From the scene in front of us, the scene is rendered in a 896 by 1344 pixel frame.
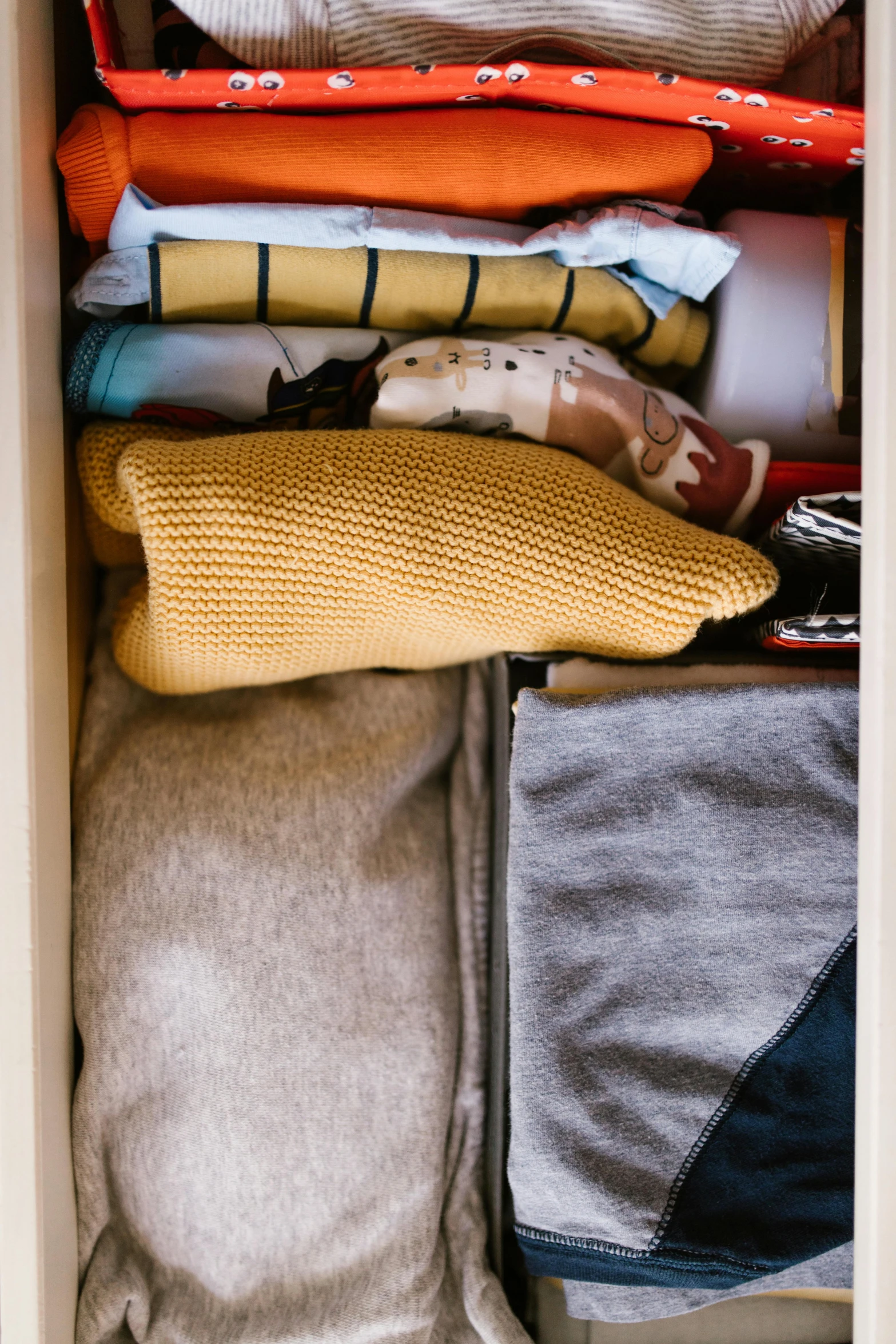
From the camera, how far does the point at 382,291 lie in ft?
2.23

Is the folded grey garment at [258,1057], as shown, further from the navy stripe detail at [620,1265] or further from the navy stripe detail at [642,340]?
the navy stripe detail at [642,340]

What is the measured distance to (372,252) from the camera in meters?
0.67

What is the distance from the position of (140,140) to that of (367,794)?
1.65 ft

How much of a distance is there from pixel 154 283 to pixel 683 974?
24.9 inches

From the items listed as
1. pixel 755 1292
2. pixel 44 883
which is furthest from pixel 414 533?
pixel 755 1292

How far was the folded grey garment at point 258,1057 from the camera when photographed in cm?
67

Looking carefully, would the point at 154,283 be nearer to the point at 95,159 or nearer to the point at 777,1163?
the point at 95,159

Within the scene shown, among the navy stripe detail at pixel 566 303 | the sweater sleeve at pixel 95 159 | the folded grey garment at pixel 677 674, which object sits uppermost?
the sweater sleeve at pixel 95 159

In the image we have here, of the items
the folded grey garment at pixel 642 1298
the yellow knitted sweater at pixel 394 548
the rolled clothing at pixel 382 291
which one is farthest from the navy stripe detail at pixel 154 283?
the folded grey garment at pixel 642 1298

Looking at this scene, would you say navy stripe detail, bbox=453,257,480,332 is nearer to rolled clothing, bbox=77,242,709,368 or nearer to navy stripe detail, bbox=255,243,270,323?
rolled clothing, bbox=77,242,709,368

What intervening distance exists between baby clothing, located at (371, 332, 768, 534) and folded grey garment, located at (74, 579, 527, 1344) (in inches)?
11.5

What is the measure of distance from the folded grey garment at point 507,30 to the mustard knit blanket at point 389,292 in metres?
0.13

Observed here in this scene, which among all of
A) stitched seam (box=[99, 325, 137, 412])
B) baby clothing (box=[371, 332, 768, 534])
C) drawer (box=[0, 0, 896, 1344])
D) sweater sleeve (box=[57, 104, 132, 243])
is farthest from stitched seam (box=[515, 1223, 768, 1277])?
sweater sleeve (box=[57, 104, 132, 243])

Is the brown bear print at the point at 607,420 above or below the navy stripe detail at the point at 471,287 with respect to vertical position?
below
